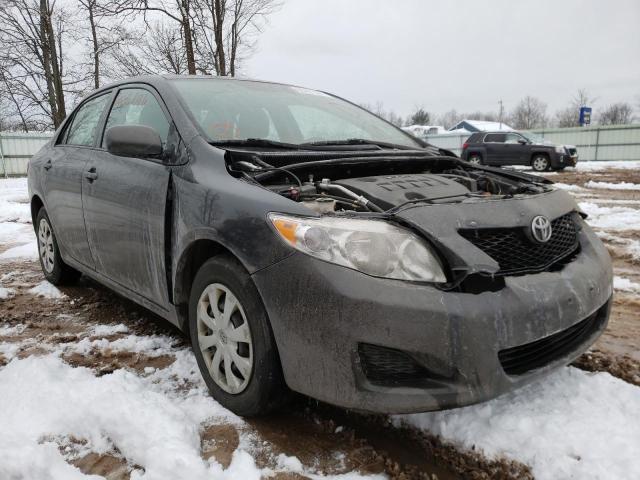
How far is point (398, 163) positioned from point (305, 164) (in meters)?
0.59

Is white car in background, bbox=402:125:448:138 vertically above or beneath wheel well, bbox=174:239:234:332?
above

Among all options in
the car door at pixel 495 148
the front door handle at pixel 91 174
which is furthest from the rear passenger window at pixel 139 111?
the car door at pixel 495 148

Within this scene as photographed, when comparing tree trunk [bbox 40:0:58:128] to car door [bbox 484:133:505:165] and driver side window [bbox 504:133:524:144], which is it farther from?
driver side window [bbox 504:133:524:144]

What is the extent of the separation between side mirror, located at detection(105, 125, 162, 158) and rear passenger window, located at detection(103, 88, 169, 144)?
0.12m

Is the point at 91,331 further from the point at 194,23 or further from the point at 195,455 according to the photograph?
the point at 194,23

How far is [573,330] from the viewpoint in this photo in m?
2.04

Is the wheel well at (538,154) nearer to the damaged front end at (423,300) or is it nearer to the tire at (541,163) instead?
the tire at (541,163)

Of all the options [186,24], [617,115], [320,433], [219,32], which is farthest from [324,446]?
[617,115]

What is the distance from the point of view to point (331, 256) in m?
1.78

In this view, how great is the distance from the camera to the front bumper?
167cm

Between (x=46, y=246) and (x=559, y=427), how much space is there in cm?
415

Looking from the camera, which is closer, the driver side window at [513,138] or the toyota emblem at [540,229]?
the toyota emblem at [540,229]

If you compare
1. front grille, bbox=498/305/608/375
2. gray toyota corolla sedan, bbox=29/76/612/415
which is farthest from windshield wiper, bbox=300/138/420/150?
front grille, bbox=498/305/608/375

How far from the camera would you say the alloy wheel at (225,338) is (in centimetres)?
207
